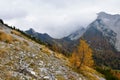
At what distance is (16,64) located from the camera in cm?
4012

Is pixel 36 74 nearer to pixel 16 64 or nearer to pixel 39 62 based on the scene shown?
pixel 16 64

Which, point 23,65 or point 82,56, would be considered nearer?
point 23,65

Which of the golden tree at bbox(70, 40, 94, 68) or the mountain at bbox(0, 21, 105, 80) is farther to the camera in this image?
the golden tree at bbox(70, 40, 94, 68)

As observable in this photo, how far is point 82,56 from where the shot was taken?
57000 millimetres

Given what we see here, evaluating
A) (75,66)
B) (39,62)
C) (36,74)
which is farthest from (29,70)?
(75,66)

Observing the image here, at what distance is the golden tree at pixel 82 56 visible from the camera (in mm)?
55719

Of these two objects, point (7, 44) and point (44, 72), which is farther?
point (7, 44)

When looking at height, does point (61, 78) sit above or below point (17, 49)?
below

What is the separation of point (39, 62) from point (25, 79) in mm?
10362

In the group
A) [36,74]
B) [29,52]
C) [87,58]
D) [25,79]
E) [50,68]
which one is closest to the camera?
[25,79]

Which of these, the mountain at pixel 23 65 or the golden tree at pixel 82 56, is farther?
the golden tree at pixel 82 56

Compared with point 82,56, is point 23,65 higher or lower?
higher

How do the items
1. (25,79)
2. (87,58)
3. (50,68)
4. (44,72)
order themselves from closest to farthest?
(25,79), (44,72), (50,68), (87,58)

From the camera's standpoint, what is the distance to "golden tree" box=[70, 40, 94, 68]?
183 feet
